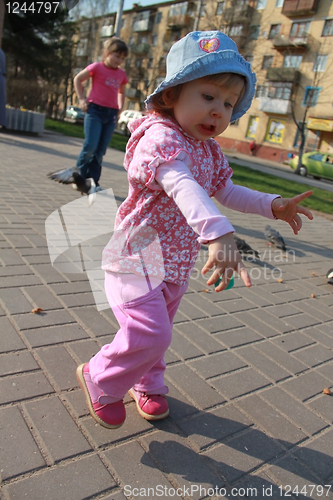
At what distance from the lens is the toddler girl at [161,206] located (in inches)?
61.1

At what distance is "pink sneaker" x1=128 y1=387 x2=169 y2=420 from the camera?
191 centimetres

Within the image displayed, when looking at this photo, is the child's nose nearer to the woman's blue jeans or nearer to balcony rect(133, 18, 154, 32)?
the woman's blue jeans

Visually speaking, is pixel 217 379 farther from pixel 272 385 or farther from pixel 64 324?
pixel 64 324

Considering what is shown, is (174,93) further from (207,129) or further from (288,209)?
(288,209)

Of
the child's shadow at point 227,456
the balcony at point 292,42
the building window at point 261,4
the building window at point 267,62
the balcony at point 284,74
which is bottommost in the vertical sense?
the child's shadow at point 227,456

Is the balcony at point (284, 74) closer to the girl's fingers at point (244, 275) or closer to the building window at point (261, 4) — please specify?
the building window at point (261, 4)

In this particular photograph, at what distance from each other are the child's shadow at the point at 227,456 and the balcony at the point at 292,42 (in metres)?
38.8

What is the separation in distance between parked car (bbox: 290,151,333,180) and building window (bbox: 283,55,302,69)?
50.6ft

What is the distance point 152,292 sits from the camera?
5.38 ft

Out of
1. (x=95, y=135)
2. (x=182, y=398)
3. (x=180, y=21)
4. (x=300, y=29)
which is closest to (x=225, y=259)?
(x=182, y=398)

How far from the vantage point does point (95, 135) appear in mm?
5895

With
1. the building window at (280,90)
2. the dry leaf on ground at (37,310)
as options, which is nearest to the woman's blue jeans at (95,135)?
the dry leaf on ground at (37,310)

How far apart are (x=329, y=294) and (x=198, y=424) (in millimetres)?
2739

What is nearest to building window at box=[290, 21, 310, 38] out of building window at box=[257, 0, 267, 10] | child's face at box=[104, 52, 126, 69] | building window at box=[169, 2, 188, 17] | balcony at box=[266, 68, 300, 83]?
balcony at box=[266, 68, 300, 83]
